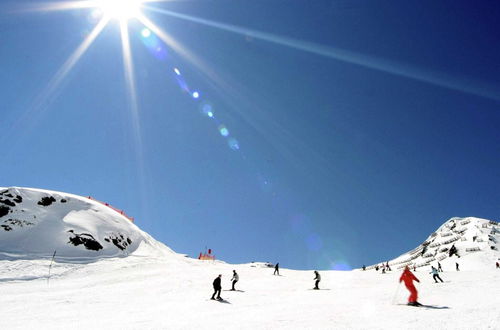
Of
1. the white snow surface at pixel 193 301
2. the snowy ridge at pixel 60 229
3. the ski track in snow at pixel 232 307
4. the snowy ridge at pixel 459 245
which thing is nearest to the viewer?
the ski track in snow at pixel 232 307

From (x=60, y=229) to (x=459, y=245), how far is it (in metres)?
80.1

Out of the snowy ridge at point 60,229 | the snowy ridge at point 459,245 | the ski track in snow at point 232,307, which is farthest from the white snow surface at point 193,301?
the snowy ridge at point 459,245

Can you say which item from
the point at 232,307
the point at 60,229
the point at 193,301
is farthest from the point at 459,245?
the point at 60,229

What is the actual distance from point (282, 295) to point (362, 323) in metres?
9.42

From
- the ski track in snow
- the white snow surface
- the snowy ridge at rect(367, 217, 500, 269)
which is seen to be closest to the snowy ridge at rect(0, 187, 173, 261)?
the white snow surface

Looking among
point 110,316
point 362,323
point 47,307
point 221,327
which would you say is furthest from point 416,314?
point 47,307

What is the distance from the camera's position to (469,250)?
73750 millimetres

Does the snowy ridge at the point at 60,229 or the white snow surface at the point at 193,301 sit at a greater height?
the snowy ridge at the point at 60,229

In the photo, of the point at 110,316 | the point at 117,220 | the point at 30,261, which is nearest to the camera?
the point at 110,316

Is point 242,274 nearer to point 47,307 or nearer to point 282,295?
point 282,295

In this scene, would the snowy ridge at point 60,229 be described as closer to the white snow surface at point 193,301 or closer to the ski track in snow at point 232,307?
the white snow surface at point 193,301

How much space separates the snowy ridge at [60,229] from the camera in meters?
41.5

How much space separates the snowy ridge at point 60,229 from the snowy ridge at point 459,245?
5631cm

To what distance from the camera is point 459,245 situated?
260ft
